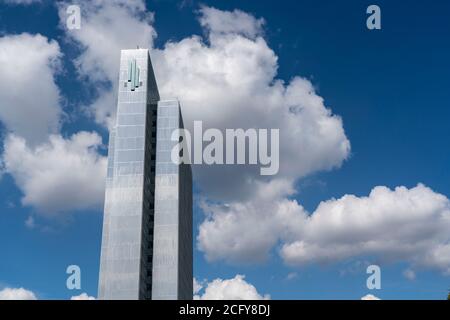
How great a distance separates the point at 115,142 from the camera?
121 m

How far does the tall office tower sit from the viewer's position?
111 m

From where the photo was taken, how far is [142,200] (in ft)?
379

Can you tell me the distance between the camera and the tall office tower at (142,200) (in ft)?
364
